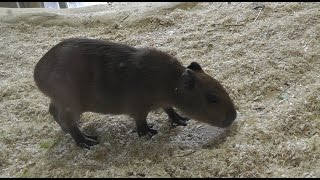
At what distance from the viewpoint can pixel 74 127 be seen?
381 centimetres

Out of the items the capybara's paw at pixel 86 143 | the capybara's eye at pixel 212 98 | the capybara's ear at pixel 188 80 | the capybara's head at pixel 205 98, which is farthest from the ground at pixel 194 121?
the capybara's ear at pixel 188 80

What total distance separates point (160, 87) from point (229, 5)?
2.81 m

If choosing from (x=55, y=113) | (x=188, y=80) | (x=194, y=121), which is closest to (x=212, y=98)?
(x=188, y=80)

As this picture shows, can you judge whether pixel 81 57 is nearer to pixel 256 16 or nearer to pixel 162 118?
pixel 162 118

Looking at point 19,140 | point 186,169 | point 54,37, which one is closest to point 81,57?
point 19,140

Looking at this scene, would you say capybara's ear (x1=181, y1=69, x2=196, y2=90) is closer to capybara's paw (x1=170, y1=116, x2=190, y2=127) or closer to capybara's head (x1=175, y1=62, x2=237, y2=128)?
capybara's head (x1=175, y1=62, x2=237, y2=128)

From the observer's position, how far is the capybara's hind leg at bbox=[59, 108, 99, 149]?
375 cm

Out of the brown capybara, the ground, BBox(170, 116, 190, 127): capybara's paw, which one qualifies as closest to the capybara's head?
the brown capybara

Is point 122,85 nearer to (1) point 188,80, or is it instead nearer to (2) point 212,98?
(1) point 188,80

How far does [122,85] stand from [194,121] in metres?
0.75

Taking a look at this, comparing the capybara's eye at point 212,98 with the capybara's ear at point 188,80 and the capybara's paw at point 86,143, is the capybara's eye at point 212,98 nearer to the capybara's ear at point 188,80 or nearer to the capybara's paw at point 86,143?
the capybara's ear at point 188,80

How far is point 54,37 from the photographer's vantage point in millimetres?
6066

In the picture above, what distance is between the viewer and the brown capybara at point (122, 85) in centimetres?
367

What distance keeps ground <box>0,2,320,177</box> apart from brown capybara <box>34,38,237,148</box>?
0.21 m
